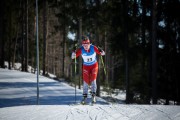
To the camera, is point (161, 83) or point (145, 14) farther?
point (145, 14)

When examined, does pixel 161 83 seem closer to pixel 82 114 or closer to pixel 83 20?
pixel 83 20

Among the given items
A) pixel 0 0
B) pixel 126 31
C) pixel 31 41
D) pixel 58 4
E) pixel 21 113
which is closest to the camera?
pixel 21 113


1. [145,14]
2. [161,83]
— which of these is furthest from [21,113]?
[145,14]

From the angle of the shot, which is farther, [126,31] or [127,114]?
[126,31]

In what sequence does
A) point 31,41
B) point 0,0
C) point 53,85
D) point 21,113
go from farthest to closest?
1. point 31,41
2. point 0,0
3. point 53,85
4. point 21,113

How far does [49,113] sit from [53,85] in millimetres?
10632

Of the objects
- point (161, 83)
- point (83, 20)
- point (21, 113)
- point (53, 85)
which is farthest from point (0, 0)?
point (21, 113)

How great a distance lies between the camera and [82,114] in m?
7.23

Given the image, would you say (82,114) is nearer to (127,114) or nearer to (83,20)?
(127,114)

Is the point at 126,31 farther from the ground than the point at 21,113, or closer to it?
farther from the ground

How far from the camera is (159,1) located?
60.0 feet

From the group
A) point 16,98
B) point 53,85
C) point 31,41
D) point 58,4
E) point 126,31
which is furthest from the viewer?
point 31,41

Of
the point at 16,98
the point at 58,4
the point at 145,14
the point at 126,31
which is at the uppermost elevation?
the point at 58,4

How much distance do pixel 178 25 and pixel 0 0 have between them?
20422 millimetres
